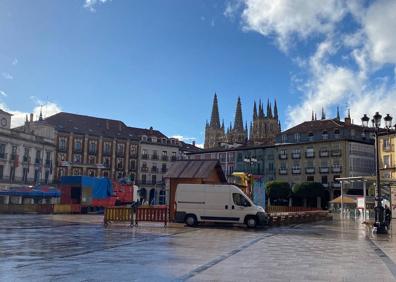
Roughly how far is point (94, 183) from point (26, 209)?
7968 mm

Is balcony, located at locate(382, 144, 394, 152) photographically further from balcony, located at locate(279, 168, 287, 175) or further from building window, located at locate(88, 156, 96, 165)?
building window, located at locate(88, 156, 96, 165)

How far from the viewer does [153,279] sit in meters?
10.1

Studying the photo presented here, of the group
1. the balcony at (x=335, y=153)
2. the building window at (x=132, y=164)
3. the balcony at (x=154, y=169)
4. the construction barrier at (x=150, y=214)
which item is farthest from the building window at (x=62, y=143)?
the construction barrier at (x=150, y=214)

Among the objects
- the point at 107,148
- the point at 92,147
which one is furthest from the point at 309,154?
the point at 92,147

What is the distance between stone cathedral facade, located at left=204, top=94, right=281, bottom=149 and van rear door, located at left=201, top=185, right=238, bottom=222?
119 metres

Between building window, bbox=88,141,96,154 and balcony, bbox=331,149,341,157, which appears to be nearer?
balcony, bbox=331,149,341,157

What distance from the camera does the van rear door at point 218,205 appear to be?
27.8 m

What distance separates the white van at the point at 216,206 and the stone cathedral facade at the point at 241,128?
118732 millimetres

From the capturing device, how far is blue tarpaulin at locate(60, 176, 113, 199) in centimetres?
4769

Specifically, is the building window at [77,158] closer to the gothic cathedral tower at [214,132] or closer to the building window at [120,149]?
the building window at [120,149]

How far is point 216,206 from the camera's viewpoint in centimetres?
2798

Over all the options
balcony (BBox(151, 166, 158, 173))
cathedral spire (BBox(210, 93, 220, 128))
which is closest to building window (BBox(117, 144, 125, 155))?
balcony (BBox(151, 166, 158, 173))

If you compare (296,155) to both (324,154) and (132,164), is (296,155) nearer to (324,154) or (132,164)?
(324,154)

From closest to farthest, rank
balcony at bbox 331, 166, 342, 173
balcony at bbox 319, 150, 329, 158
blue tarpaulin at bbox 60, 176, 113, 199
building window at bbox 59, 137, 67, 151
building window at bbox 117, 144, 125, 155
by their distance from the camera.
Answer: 1. blue tarpaulin at bbox 60, 176, 113, 199
2. balcony at bbox 331, 166, 342, 173
3. balcony at bbox 319, 150, 329, 158
4. building window at bbox 59, 137, 67, 151
5. building window at bbox 117, 144, 125, 155
